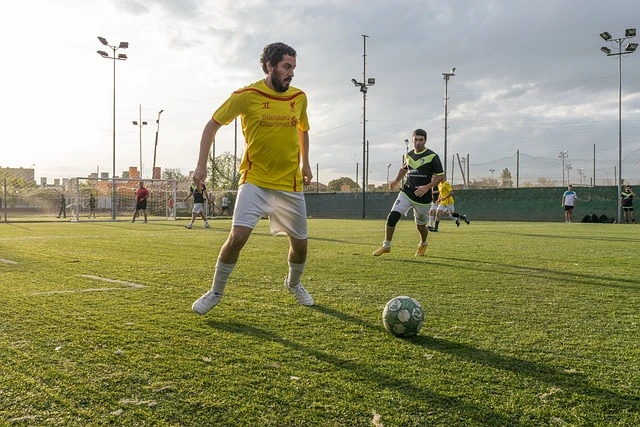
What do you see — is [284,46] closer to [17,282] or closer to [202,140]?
[202,140]

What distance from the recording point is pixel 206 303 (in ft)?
14.8

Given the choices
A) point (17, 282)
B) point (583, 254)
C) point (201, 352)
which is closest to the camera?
point (201, 352)

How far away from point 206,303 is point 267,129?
145 cm

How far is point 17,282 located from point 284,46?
3.78 metres

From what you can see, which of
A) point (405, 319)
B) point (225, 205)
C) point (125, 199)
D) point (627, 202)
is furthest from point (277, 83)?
point (125, 199)

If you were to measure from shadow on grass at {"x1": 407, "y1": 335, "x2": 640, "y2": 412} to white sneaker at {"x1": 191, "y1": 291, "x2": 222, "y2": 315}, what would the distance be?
1598 mm

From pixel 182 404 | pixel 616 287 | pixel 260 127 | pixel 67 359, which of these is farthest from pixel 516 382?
pixel 616 287

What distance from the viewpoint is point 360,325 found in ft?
13.9

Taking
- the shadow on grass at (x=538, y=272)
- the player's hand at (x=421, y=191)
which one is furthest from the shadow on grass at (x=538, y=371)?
the player's hand at (x=421, y=191)

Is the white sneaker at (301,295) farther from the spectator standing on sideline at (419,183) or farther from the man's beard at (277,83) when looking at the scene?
the spectator standing on sideline at (419,183)

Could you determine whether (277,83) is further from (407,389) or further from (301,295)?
(407,389)

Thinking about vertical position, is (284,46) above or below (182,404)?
above

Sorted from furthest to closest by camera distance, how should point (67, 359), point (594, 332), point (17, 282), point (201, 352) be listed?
point (17, 282), point (594, 332), point (201, 352), point (67, 359)

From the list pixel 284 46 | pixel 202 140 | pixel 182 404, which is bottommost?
pixel 182 404
